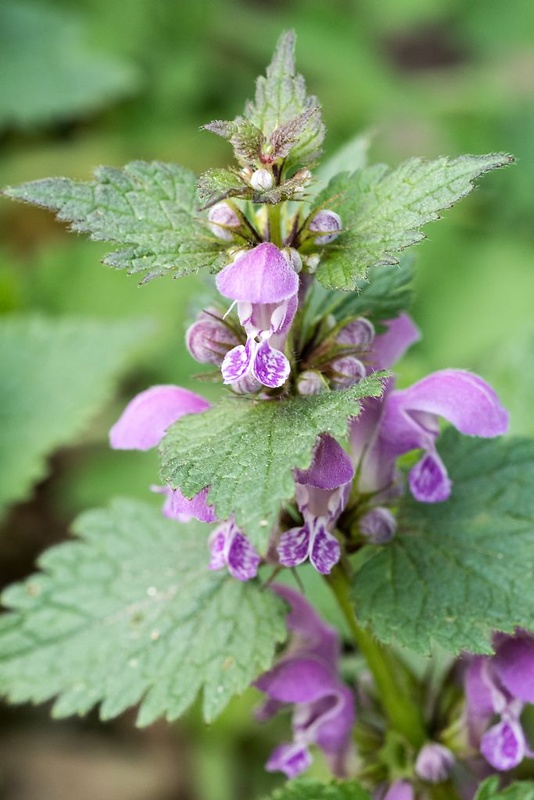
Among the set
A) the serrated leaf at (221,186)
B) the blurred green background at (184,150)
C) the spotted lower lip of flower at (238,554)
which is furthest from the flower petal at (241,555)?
the blurred green background at (184,150)

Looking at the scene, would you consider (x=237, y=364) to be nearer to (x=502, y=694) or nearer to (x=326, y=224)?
(x=326, y=224)

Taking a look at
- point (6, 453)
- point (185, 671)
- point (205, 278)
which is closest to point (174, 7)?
point (6, 453)

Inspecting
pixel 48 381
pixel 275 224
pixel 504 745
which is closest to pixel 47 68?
pixel 48 381

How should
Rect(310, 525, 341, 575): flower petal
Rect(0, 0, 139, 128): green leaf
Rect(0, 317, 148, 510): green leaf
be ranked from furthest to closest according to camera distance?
1. Rect(0, 0, 139, 128): green leaf
2. Rect(0, 317, 148, 510): green leaf
3. Rect(310, 525, 341, 575): flower petal

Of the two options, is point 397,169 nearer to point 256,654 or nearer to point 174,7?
point 256,654

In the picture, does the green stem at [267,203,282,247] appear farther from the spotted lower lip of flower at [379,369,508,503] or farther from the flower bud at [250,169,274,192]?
the spotted lower lip of flower at [379,369,508,503]

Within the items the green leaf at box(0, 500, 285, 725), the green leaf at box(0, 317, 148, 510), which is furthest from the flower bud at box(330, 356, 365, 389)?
the green leaf at box(0, 317, 148, 510)
